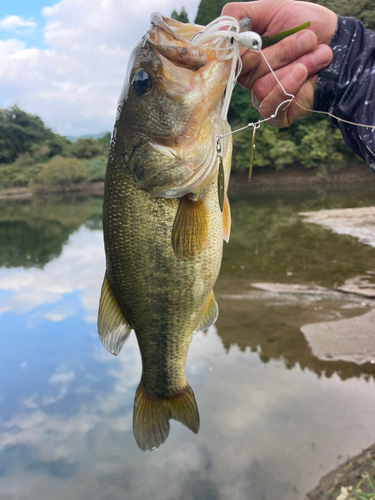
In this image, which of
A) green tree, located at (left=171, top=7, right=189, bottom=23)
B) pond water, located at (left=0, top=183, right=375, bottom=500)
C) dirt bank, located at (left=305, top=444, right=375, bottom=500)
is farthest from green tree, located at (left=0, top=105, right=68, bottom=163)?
dirt bank, located at (left=305, top=444, right=375, bottom=500)

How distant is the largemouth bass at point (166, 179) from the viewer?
55.6 inches

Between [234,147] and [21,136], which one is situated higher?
[234,147]

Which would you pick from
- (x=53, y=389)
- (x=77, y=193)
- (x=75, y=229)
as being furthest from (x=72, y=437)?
(x=77, y=193)

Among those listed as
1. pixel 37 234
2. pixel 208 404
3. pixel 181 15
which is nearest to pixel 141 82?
pixel 208 404

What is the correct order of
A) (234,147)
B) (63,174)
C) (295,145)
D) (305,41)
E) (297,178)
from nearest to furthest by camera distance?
(305,41) → (295,145) → (234,147) → (297,178) → (63,174)

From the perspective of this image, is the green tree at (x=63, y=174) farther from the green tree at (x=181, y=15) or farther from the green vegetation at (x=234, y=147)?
the green tree at (x=181, y=15)

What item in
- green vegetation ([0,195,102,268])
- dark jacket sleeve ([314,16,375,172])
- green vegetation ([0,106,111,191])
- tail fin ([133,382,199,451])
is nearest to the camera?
dark jacket sleeve ([314,16,375,172])

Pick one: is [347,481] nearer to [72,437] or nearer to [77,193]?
[72,437]

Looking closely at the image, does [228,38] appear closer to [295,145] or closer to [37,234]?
[37,234]

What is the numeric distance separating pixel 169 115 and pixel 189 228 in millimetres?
435

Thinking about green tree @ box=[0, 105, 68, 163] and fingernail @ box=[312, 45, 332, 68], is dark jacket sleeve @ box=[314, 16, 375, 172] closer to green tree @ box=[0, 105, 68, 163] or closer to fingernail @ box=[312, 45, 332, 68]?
fingernail @ box=[312, 45, 332, 68]

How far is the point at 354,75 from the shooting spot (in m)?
1.67

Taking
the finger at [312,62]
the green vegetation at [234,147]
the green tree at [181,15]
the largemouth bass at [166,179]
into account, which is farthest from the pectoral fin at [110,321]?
the green tree at [181,15]

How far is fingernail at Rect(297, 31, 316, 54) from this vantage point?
5.13 feet
